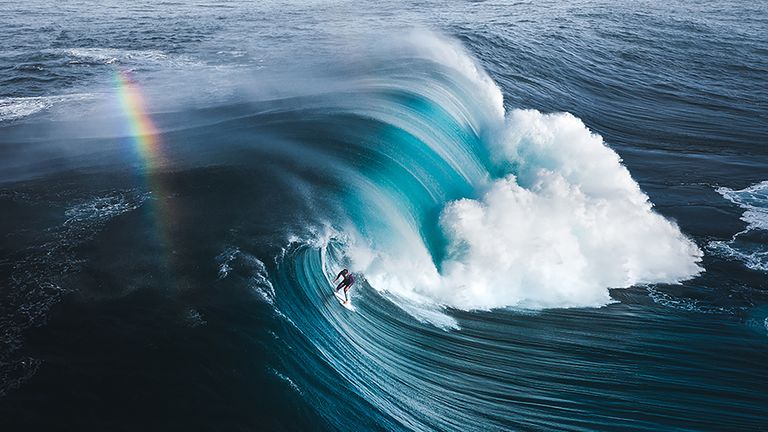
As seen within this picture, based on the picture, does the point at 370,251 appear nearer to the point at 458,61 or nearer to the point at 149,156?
the point at 149,156

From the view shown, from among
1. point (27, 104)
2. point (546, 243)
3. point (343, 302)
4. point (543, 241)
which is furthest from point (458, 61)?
point (27, 104)

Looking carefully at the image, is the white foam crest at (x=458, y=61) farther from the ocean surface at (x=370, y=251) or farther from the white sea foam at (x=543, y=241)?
the white sea foam at (x=543, y=241)

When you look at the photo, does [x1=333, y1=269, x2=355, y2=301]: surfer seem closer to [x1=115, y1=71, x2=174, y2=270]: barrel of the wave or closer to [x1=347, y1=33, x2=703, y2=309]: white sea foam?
[x1=347, y1=33, x2=703, y2=309]: white sea foam

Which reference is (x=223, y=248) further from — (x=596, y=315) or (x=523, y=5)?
(x=523, y=5)

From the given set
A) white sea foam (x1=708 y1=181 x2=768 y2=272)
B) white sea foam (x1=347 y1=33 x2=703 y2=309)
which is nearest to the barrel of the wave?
white sea foam (x1=347 y1=33 x2=703 y2=309)

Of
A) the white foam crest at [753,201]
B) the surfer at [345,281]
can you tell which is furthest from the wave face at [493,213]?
the white foam crest at [753,201]

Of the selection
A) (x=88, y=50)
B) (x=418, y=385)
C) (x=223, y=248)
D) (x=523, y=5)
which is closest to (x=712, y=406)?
(x=418, y=385)
